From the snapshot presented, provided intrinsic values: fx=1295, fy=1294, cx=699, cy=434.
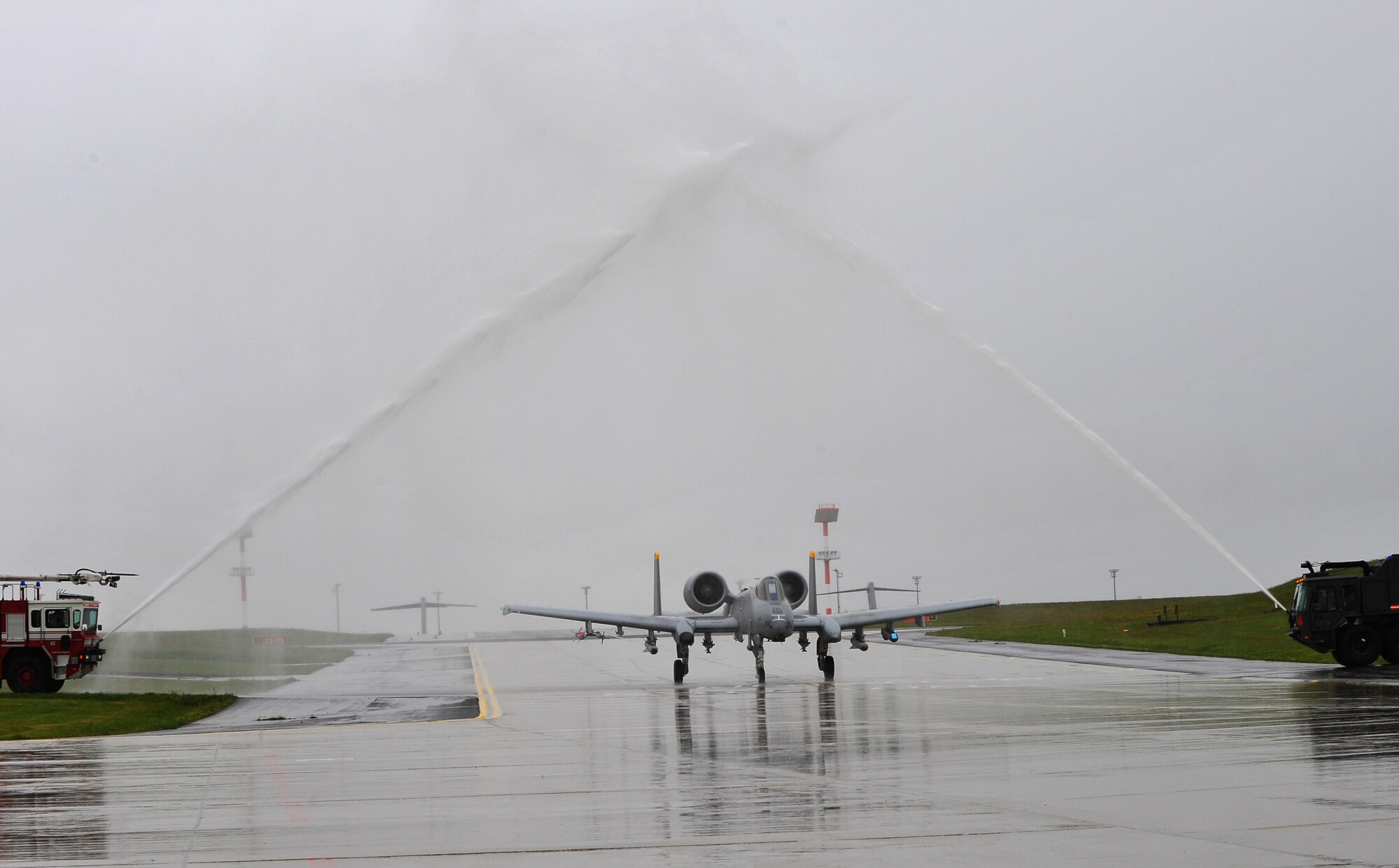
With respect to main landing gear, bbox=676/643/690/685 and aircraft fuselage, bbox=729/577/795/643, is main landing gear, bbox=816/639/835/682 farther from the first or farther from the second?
main landing gear, bbox=676/643/690/685

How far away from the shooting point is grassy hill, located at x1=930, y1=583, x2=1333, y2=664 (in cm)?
5194

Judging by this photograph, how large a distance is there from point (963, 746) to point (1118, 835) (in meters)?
9.42

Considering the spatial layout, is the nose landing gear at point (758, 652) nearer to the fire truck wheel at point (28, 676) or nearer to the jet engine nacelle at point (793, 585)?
the jet engine nacelle at point (793, 585)

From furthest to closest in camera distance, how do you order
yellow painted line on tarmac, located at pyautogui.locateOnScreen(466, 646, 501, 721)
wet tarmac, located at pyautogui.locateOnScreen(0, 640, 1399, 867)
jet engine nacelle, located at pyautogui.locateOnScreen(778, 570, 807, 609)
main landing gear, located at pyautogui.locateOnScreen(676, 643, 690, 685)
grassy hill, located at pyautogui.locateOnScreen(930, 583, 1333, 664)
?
grassy hill, located at pyautogui.locateOnScreen(930, 583, 1333, 664)
jet engine nacelle, located at pyautogui.locateOnScreen(778, 570, 807, 609)
main landing gear, located at pyautogui.locateOnScreen(676, 643, 690, 685)
yellow painted line on tarmac, located at pyautogui.locateOnScreen(466, 646, 501, 721)
wet tarmac, located at pyautogui.locateOnScreen(0, 640, 1399, 867)

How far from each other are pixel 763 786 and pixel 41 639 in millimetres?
35108

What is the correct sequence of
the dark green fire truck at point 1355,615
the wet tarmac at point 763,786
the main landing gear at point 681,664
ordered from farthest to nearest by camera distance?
the main landing gear at point 681,664 < the dark green fire truck at point 1355,615 < the wet tarmac at point 763,786

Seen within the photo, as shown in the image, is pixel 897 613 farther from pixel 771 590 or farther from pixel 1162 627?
pixel 1162 627

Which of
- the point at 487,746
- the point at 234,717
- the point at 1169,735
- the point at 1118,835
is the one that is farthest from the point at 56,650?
the point at 1118,835

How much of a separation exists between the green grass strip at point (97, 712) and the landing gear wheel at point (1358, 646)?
33762 millimetres

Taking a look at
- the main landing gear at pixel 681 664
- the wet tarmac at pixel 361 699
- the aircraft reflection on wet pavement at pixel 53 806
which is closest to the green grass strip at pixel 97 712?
the wet tarmac at pixel 361 699

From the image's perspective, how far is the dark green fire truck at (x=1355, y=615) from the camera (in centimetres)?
4009

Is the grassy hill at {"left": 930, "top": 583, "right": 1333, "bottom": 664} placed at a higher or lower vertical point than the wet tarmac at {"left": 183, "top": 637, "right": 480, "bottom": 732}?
lower

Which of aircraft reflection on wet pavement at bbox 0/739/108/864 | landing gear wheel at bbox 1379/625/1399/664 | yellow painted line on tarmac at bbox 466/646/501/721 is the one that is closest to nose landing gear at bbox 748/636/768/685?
yellow painted line on tarmac at bbox 466/646/501/721

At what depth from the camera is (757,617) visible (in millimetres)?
43875
